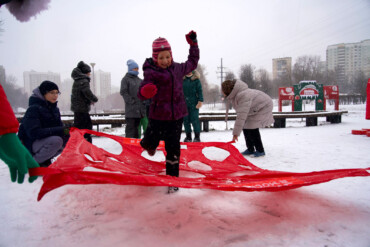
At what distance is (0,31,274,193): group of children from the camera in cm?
214

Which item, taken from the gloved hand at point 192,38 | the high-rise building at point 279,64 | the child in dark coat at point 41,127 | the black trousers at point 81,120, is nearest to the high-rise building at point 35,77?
the high-rise building at point 279,64

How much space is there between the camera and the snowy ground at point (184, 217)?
1.38 metres

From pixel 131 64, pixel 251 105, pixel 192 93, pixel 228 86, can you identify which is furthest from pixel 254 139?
pixel 131 64

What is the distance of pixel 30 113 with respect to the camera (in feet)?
8.50

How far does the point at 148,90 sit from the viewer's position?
2.02m

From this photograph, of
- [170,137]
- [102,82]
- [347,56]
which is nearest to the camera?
[170,137]

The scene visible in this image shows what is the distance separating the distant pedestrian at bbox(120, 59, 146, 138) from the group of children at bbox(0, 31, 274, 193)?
4.37ft

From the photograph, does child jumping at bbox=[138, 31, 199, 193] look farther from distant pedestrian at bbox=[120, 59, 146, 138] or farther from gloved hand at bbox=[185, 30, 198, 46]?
distant pedestrian at bbox=[120, 59, 146, 138]

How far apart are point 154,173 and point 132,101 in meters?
2.05

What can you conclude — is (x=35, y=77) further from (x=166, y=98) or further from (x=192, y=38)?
(x=166, y=98)

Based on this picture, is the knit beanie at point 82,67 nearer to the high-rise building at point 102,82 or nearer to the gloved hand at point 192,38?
the gloved hand at point 192,38

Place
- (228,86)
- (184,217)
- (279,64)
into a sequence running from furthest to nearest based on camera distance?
(279,64) → (228,86) → (184,217)

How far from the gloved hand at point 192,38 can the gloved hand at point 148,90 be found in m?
0.69

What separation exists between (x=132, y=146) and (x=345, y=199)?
2180mm
